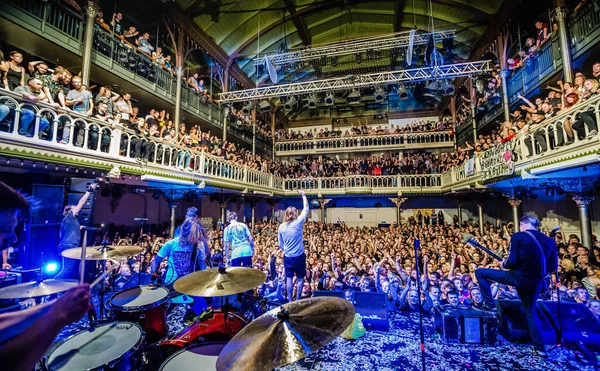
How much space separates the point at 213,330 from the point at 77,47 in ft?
33.2

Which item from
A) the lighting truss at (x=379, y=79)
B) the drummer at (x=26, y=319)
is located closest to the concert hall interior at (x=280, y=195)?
the drummer at (x=26, y=319)

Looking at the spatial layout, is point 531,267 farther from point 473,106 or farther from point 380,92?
point 473,106

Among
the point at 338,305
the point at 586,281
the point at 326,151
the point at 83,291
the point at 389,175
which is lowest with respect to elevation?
the point at 586,281

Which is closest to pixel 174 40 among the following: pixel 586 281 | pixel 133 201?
pixel 133 201

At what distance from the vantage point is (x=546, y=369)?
3033 millimetres

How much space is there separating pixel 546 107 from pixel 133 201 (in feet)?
50.3

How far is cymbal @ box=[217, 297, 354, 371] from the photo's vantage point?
1.46m

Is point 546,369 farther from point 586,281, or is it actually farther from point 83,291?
point 83,291

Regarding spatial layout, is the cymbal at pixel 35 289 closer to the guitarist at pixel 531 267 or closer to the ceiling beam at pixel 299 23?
the guitarist at pixel 531 267

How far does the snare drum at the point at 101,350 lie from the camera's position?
191 centimetres

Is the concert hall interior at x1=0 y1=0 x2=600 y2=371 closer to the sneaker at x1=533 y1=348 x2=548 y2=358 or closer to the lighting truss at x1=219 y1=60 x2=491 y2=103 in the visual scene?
the sneaker at x1=533 y1=348 x2=548 y2=358

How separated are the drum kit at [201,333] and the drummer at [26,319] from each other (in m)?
0.75

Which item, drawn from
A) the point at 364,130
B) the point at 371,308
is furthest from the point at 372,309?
the point at 364,130

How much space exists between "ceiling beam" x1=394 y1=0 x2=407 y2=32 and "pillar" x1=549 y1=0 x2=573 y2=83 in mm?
6888
